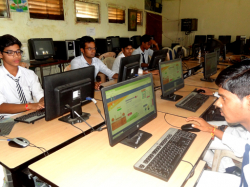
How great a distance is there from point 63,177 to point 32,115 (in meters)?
0.82

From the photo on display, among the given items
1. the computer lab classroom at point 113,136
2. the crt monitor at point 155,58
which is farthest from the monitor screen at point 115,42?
the computer lab classroom at point 113,136

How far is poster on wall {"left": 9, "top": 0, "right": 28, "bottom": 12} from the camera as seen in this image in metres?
3.76

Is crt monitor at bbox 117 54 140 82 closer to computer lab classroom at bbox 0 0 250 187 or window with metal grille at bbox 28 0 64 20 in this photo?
computer lab classroom at bbox 0 0 250 187

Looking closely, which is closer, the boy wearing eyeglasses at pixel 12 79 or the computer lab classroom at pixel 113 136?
the computer lab classroom at pixel 113 136

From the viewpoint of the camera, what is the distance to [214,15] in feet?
24.6

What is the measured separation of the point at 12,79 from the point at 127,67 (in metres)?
1.11

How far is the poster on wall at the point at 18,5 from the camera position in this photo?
3760 millimetres

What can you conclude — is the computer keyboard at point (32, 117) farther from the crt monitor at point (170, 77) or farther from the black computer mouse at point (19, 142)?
the crt monitor at point (170, 77)

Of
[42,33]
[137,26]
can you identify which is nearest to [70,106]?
[42,33]

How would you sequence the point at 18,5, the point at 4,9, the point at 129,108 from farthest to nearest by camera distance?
the point at 18,5 → the point at 4,9 → the point at 129,108

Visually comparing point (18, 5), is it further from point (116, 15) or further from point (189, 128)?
point (189, 128)

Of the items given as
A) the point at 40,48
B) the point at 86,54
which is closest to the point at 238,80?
the point at 86,54

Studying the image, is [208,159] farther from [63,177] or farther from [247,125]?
[63,177]

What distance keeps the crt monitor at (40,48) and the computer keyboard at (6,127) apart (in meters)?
2.77
